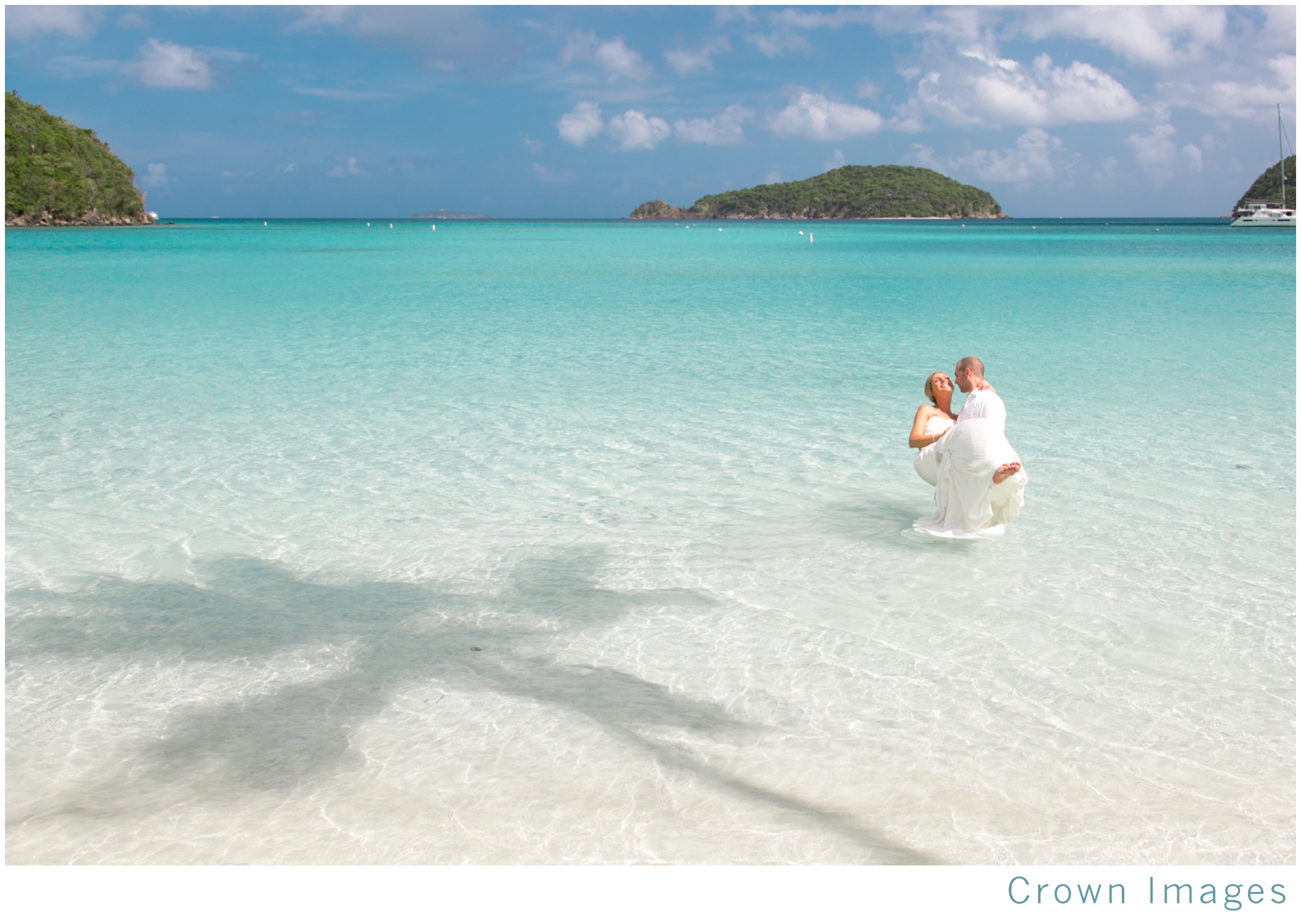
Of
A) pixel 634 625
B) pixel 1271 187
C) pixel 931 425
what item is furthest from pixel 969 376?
pixel 1271 187

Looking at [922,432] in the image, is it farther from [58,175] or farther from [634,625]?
[58,175]

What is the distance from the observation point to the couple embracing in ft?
17.1

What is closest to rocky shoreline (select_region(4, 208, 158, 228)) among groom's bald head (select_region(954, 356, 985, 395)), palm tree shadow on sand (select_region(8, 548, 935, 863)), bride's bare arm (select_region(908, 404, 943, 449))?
palm tree shadow on sand (select_region(8, 548, 935, 863))

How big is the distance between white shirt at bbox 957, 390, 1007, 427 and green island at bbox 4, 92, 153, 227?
90652 millimetres

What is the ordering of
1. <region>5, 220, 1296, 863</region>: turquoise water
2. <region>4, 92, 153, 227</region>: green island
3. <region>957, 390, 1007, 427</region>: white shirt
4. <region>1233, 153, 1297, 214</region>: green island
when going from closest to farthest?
<region>5, 220, 1296, 863</region>: turquoise water, <region>957, 390, 1007, 427</region>: white shirt, <region>4, 92, 153, 227</region>: green island, <region>1233, 153, 1297, 214</region>: green island

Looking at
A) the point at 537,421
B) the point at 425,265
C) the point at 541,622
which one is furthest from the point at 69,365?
the point at 425,265

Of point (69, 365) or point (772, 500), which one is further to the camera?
point (69, 365)

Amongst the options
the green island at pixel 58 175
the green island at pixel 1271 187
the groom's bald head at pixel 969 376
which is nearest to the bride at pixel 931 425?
the groom's bald head at pixel 969 376

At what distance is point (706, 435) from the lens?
847 centimetres

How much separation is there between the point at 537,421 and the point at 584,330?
737cm

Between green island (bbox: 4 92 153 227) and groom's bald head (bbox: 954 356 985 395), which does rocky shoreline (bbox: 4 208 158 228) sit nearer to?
green island (bbox: 4 92 153 227)

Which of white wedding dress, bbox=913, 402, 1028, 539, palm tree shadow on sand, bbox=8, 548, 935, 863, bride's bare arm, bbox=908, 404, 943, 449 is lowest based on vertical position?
palm tree shadow on sand, bbox=8, 548, 935, 863

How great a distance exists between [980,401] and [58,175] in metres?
100
